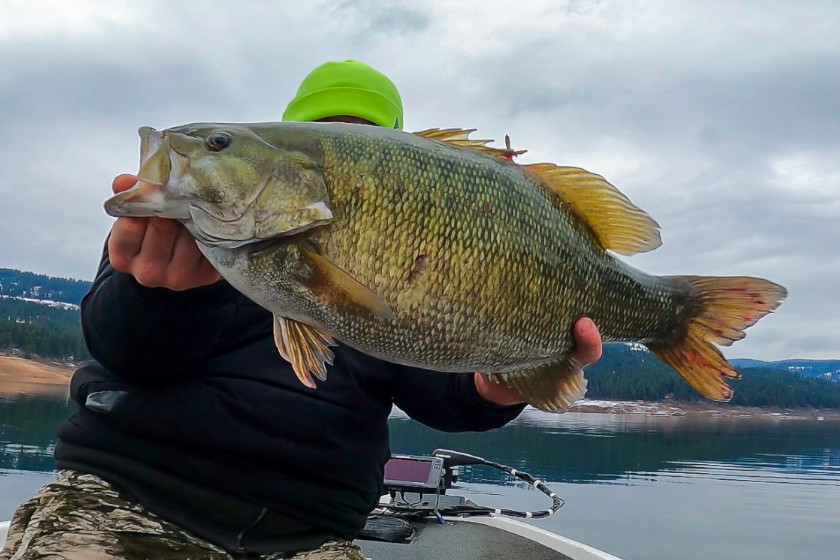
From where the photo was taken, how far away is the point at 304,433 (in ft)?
9.06

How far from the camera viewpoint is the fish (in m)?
1.98

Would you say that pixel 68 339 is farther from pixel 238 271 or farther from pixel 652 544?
pixel 238 271

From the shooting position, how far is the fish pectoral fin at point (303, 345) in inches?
82.7

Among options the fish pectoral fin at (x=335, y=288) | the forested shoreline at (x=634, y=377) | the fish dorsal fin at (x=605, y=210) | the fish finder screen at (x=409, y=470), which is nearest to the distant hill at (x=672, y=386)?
the forested shoreline at (x=634, y=377)

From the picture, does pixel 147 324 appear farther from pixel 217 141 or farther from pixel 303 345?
pixel 217 141

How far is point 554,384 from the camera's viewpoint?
2.56 metres

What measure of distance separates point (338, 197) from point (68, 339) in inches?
4325

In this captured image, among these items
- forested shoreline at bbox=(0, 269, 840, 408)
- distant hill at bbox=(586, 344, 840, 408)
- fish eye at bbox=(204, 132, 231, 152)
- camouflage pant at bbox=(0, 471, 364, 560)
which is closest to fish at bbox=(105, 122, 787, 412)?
fish eye at bbox=(204, 132, 231, 152)

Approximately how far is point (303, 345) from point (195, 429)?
2.48ft

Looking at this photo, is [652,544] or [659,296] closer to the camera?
[659,296]

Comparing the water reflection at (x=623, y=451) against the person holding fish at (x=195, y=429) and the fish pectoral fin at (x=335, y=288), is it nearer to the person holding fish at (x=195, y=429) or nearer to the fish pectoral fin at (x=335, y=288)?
the person holding fish at (x=195, y=429)

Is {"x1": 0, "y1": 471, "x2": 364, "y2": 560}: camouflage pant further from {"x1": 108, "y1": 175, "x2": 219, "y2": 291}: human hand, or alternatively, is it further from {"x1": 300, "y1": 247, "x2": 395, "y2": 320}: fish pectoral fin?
{"x1": 300, "y1": 247, "x2": 395, "y2": 320}: fish pectoral fin

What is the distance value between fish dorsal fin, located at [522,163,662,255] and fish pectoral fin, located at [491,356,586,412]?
0.50 m

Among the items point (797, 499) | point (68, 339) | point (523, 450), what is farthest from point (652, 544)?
point (68, 339)
